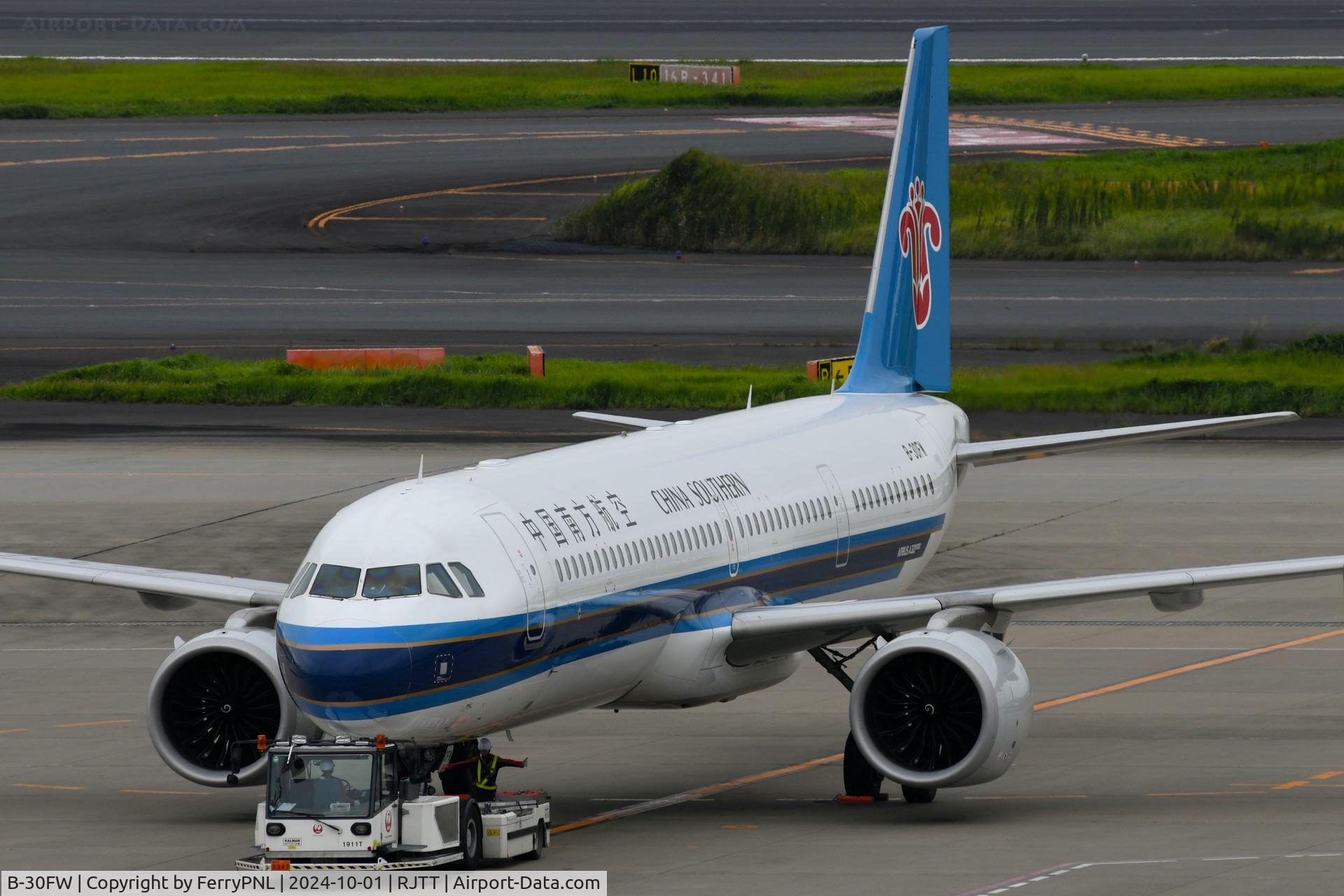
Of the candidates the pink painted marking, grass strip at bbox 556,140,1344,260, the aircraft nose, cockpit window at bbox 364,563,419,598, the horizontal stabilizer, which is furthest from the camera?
the pink painted marking

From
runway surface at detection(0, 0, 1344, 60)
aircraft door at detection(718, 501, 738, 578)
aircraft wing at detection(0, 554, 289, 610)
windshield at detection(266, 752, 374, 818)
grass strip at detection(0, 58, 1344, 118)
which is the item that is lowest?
windshield at detection(266, 752, 374, 818)

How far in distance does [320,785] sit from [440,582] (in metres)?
2.61

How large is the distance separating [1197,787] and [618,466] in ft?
29.6

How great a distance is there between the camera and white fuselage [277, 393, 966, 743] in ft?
79.4

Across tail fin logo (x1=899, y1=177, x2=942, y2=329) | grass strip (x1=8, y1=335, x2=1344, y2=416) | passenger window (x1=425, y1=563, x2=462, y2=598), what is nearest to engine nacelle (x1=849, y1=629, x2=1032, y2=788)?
passenger window (x1=425, y1=563, x2=462, y2=598)

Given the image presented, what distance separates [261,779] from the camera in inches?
1088

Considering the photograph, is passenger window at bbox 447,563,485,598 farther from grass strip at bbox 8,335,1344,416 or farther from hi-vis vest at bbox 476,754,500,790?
grass strip at bbox 8,335,1344,416

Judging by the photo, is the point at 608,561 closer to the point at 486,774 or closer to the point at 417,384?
the point at 486,774

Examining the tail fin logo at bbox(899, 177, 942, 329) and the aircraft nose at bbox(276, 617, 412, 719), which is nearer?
the aircraft nose at bbox(276, 617, 412, 719)

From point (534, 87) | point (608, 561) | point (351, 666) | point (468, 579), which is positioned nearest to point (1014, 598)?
point (608, 561)

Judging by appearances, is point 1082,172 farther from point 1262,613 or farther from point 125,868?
point 125,868

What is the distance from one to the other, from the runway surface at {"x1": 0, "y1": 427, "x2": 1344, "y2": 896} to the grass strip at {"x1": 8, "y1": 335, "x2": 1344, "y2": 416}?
223cm

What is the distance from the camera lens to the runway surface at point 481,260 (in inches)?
2896

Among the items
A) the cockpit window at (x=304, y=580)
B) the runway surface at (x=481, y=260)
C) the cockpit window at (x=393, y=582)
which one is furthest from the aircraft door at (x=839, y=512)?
the runway surface at (x=481, y=260)
